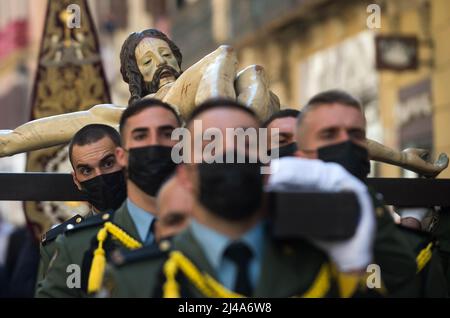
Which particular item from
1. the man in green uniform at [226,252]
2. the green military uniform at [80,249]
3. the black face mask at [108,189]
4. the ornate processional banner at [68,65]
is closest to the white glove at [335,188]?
the man in green uniform at [226,252]

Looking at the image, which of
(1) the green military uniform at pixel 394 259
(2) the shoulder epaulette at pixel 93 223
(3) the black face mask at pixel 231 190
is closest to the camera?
(3) the black face mask at pixel 231 190

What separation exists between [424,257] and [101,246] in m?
1.28

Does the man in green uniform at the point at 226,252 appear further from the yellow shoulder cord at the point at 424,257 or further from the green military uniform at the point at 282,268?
the yellow shoulder cord at the point at 424,257

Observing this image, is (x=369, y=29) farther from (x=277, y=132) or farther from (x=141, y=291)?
(x=141, y=291)

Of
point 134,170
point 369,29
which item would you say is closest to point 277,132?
point 134,170

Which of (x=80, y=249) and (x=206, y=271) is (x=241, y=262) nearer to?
(x=206, y=271)

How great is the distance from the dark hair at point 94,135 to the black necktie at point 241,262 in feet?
7.85

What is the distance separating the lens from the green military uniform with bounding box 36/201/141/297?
18.6 feet

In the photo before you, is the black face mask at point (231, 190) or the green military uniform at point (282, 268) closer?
the black face mask at point (231, 190)

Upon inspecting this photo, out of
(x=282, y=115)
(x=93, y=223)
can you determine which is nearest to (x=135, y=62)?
(x=282, y=115)

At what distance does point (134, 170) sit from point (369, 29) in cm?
1711

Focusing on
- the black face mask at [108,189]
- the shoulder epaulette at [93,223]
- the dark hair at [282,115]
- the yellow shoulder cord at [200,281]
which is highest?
the dark hair at [282,115]

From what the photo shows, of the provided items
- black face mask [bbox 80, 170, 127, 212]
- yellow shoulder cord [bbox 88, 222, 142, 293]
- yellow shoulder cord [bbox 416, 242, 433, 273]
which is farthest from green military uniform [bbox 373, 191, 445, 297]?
black face mask [bbox 80, 170, 127, 212]

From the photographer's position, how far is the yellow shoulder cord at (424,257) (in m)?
5.46
